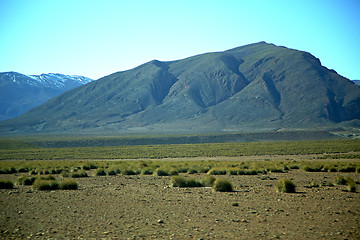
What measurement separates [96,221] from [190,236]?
147 inches

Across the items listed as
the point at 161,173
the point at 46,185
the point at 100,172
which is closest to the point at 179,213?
the point at 46,185

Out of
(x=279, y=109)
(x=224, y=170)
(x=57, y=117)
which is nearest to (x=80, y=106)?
(x=57, y=117)

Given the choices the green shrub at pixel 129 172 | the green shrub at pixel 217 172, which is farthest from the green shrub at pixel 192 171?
the green shrub at pixel 129 172

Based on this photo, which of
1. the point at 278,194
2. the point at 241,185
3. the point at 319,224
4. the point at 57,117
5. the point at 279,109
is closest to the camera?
the point at 319,224

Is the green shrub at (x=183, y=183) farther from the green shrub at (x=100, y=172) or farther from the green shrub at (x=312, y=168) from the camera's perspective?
the green shrub at (x=312, y=168)

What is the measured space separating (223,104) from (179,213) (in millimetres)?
154021

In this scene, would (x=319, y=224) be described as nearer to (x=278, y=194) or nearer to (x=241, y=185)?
(x=278, y=194)

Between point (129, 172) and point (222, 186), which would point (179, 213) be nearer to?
point (222, 186)

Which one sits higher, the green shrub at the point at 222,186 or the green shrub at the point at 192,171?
the green shrub at the point at 222,186

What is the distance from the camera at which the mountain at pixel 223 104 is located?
14650 centimetres

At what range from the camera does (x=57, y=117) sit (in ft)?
589

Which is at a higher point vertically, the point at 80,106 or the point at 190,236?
the point at 80,106

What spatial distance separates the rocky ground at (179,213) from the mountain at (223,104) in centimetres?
11802

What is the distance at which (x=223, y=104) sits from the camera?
167 metres
